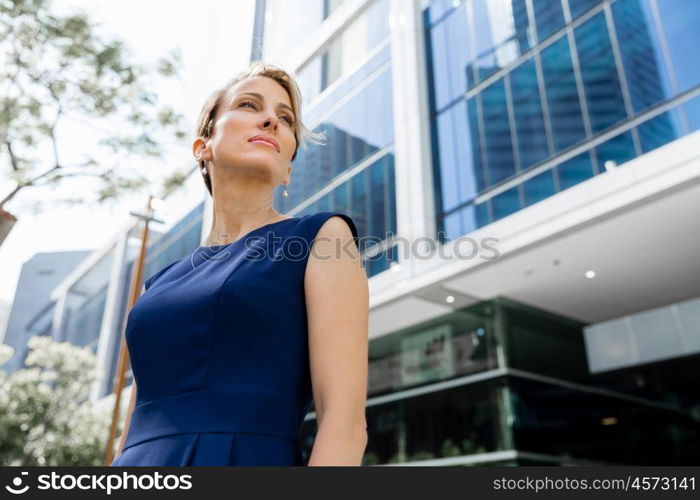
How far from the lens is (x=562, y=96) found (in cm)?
1387

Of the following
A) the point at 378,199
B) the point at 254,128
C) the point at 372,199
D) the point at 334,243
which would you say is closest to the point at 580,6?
the point at 378,199

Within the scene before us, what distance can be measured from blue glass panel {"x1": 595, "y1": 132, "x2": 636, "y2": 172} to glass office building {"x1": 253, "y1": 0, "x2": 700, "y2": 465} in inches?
1.4

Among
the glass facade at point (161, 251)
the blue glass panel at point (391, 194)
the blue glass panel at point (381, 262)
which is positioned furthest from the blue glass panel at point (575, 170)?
the glass facade at point (161, 251)

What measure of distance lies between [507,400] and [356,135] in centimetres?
987

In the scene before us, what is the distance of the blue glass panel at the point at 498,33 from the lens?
15.5 meters

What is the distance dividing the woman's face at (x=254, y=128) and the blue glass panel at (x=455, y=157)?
45.0 feet

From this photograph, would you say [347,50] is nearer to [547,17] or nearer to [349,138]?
[349,138]

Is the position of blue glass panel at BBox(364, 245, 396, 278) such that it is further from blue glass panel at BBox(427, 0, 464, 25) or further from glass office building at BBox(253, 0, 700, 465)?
blue glass panel at BBox(427, 0, 464, 25)

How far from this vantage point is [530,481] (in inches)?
35.5

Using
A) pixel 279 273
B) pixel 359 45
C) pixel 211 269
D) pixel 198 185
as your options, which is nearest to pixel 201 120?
pixel 211 269

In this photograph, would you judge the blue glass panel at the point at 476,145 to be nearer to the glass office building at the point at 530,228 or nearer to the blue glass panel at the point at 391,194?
the glass office building at the point at 530,228

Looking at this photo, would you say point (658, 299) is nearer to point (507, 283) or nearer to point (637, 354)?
point (637, 354)

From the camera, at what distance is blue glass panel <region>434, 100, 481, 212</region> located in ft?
49.8

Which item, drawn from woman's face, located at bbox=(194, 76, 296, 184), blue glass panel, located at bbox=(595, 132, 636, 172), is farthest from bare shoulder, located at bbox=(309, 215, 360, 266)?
blue glass panel, located at bbox=(595, 132, 636, 172)
